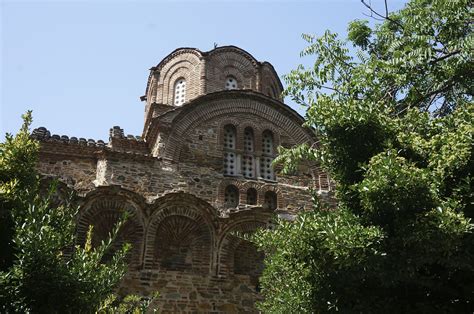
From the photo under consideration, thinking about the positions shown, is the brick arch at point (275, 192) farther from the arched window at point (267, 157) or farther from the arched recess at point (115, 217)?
the arched recess at point (115, 217)

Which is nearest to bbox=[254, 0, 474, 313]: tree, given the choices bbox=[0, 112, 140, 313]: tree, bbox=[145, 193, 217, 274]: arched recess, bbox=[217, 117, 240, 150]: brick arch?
bbox=[0, 112, 140, 313]: tree

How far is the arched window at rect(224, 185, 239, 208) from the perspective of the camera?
431 inches

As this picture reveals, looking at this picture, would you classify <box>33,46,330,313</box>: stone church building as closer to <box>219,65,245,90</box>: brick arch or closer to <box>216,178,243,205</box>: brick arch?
<box>216,178,243,205</box>: brick arch

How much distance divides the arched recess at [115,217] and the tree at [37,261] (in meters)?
3.88

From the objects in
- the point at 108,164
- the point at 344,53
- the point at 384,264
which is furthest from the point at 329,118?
the point at 108,164

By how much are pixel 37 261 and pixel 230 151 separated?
765cm

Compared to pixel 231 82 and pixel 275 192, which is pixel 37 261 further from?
pixel 231 82

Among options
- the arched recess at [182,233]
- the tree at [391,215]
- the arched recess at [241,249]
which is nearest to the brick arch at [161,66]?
the arched recess at [182,233]

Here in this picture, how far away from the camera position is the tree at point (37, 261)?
4375mm

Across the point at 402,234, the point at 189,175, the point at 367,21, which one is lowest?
the point at 402,234

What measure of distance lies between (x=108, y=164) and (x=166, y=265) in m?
2.56

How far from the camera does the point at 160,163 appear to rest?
10.8 meters

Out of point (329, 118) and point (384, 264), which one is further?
point (329, 118)

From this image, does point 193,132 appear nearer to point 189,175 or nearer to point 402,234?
point 189,175
